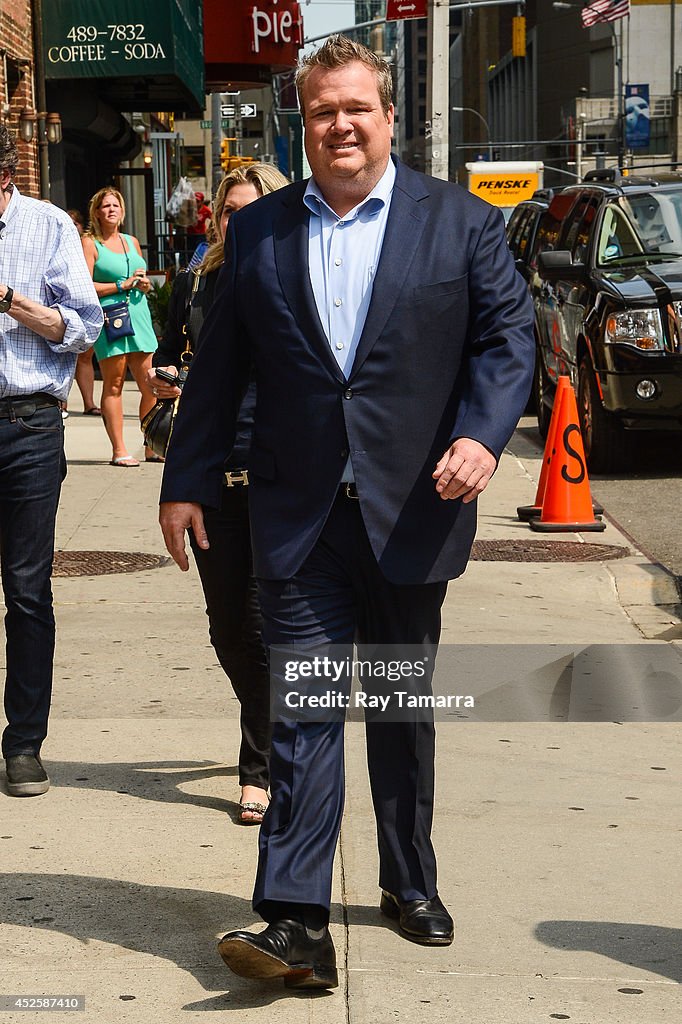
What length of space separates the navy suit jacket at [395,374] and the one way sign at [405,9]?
1006 inches

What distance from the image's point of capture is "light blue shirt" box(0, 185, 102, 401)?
17.1 feet

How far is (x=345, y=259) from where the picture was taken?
12.6 ft

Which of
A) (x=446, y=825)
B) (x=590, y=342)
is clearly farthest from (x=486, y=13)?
(x=446, y=825)

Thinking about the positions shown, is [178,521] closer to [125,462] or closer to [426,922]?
[426,922]

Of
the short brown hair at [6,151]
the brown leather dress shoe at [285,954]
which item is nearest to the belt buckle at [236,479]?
the short brown hair at [6,151]

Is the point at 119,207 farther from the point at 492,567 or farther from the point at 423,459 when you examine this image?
the point at 423,459

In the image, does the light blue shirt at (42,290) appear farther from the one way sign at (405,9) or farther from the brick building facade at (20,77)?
the one way sign at (405,9)

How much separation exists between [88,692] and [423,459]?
2961 mm

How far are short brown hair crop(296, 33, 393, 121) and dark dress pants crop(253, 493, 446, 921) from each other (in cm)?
94

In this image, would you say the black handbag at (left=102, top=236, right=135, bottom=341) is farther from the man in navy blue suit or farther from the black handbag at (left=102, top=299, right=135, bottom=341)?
the man in navy blue suit

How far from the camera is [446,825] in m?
4.88

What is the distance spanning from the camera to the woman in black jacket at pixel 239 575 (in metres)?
4.93

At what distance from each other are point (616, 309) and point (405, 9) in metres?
17.5

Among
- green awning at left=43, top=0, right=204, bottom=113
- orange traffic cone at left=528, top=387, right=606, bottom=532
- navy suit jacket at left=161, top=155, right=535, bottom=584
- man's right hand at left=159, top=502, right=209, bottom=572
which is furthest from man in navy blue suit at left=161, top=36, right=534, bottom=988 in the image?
green awning at left=43, top=0, right=204, bottom=113
